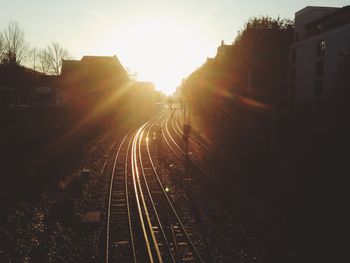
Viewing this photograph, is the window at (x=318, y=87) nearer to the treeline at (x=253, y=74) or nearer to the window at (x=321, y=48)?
the window at (x=321, y=48)

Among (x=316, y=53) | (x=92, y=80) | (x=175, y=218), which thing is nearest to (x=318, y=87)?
(x=316, y=53)

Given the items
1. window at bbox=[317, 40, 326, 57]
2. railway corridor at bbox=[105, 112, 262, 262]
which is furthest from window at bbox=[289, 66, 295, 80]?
railway corridor at bbox=[105, 112, 262, 262]

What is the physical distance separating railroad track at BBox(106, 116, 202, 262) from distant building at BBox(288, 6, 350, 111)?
21.9m

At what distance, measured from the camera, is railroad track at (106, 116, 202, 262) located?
980cm

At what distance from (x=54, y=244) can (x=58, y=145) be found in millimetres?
16974

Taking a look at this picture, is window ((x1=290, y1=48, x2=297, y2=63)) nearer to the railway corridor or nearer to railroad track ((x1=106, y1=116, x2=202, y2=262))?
the railway corridor

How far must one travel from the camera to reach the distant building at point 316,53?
34969mm

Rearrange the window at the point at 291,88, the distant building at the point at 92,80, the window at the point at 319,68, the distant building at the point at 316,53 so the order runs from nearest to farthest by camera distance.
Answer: the distant building at the point at 316,53
the window at the point at 319,68
the window at the point at 291,88
the distant building at the point at 92,80

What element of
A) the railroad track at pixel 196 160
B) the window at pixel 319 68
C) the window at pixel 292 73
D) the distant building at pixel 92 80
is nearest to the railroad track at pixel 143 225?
the railroad track at pixel 196 160

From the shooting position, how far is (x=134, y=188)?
16672 millimetres

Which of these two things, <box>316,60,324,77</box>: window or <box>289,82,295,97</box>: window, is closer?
<box>316,60,324,77</box>: window

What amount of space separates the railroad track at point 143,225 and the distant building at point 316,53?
72.0ft

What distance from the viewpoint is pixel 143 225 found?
1177 cm

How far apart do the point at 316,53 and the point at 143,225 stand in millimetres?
35497
